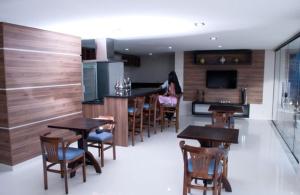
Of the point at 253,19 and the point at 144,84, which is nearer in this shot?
the point at 253,19

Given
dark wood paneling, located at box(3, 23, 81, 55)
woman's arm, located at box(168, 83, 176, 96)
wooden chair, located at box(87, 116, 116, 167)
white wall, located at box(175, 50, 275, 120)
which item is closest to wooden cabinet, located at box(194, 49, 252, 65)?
white wall, located at box(175, 50, 275, 120)

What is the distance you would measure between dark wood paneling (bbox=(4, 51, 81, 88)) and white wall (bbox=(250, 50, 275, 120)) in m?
5.78

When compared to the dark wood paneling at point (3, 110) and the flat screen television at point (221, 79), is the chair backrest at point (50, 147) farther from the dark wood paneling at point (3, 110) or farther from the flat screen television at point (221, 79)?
the flat screen television at point (221, 79)

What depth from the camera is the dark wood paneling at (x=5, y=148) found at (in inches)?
146

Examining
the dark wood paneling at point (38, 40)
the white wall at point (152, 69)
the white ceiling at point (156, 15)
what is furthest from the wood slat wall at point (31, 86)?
the white wall at point (152, 69)

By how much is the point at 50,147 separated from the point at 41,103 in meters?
1.53

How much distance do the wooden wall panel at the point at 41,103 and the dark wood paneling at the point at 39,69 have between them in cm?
14

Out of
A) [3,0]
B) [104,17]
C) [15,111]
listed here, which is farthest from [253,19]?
[15,111]

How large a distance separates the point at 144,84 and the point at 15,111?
7002 millimetres

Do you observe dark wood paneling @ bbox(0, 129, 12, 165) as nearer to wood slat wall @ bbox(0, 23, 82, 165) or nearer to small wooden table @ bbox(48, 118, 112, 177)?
wood slat wall @ bbox(0, 23, 82, 165)

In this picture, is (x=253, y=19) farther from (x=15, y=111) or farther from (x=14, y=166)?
(x=14, y=166)

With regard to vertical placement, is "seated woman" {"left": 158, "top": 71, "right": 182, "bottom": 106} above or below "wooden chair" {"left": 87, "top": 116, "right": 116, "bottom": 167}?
above

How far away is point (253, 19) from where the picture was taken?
11.2 feet

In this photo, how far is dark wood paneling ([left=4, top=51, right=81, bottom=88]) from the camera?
3.69 meters
